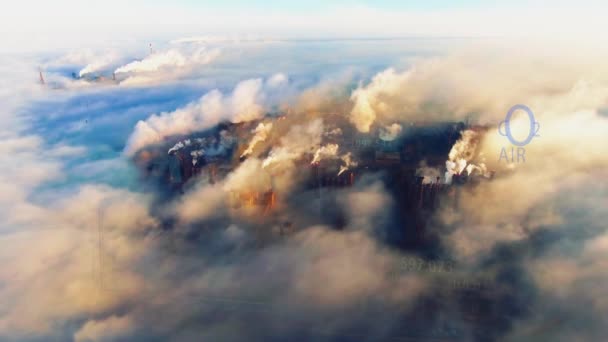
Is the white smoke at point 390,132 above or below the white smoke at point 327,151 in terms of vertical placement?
above

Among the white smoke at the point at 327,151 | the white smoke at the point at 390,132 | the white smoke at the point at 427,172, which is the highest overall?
the white smoke at the point at 390,132

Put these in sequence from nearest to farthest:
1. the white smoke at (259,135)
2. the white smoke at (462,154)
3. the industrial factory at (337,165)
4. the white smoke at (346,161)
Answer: the white smoke at (462,154)
the industrial factory at (337,165)
the white smoke at (346,161)
the white smoke at (259,135)

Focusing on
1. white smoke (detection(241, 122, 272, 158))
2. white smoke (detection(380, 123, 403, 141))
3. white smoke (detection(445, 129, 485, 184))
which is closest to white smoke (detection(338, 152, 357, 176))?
white smoke (detection(380, 123, 403, 141))

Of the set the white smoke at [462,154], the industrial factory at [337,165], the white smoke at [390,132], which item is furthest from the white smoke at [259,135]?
the white smoke at [462,154]

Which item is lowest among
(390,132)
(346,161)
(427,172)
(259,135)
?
(427,172)

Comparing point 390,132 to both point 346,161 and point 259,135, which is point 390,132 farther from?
point 259,135

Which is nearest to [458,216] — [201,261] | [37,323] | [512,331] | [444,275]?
[444,275]

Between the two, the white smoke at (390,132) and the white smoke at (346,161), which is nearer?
the white smoke at (390,132)

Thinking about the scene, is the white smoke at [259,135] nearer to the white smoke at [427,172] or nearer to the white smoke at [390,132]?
the white smoke at [390,132]

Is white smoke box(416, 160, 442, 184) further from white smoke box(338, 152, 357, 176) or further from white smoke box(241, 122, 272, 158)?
white smoke box(241, 122, 272, 158)

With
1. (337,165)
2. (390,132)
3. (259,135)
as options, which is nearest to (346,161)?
(337,165)

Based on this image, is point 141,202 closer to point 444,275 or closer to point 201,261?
point 201,261

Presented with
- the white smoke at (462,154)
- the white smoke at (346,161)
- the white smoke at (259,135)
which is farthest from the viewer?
the white smoke at (259,135)
